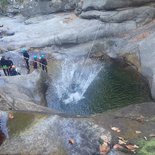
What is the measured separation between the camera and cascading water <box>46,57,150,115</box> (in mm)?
18312

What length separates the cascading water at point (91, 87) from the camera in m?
18.3

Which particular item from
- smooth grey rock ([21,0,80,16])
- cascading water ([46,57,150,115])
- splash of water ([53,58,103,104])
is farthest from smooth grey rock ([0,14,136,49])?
smooth grey rock ([21,0,80,16])

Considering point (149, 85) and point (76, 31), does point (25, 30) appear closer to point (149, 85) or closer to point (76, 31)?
point (76, 31)

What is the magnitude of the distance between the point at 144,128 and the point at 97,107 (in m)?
6.28

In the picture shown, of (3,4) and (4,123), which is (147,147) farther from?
(3,4)

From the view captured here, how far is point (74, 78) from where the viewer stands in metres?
22.4

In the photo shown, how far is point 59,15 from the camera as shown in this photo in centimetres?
3369

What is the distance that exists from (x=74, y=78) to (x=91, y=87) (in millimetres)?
2087

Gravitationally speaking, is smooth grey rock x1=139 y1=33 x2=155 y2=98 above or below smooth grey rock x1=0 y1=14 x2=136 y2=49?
above

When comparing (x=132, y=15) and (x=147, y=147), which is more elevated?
(x=147, y=147)

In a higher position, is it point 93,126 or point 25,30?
point 93,126

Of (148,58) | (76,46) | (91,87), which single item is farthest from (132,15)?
(91,87)

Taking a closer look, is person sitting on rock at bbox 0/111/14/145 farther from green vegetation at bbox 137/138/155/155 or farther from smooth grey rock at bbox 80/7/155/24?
smooth grey rock at bbox 80/7/155/24

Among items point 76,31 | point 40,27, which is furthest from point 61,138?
point 40,27
